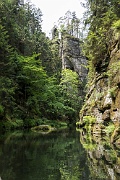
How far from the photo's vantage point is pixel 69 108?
43.3 metres

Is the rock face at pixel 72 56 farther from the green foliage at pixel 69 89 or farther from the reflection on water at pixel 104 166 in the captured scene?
the reflection on water at pixel 104 166

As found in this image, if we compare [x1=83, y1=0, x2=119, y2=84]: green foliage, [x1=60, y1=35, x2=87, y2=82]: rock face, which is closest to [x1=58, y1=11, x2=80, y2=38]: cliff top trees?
[x1=60, y1=35, x2=87, y2=82]: rock face

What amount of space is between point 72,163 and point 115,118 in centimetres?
819

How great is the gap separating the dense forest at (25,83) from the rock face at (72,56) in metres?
3.15

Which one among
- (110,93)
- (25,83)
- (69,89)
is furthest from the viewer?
(69,89)

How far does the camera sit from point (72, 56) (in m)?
58.4

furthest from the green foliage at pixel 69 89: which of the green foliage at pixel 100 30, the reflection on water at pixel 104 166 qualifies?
the reflection on water at pixel 104 166

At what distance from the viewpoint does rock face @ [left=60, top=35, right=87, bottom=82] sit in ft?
186

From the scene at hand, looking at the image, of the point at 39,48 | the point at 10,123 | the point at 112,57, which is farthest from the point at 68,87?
the point at 112,57

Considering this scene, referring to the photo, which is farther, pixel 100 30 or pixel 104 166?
pixel 100 30

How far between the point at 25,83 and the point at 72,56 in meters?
28.3

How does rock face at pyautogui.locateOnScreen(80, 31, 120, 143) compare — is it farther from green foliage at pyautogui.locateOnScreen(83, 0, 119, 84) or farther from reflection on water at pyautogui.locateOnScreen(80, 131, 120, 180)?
reflection on water at pyautogui.locateOnScreen(80, 131, 120, 180)

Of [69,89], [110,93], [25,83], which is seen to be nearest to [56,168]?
[110,93]

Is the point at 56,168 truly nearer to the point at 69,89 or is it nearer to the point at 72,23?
the point at 69,89
